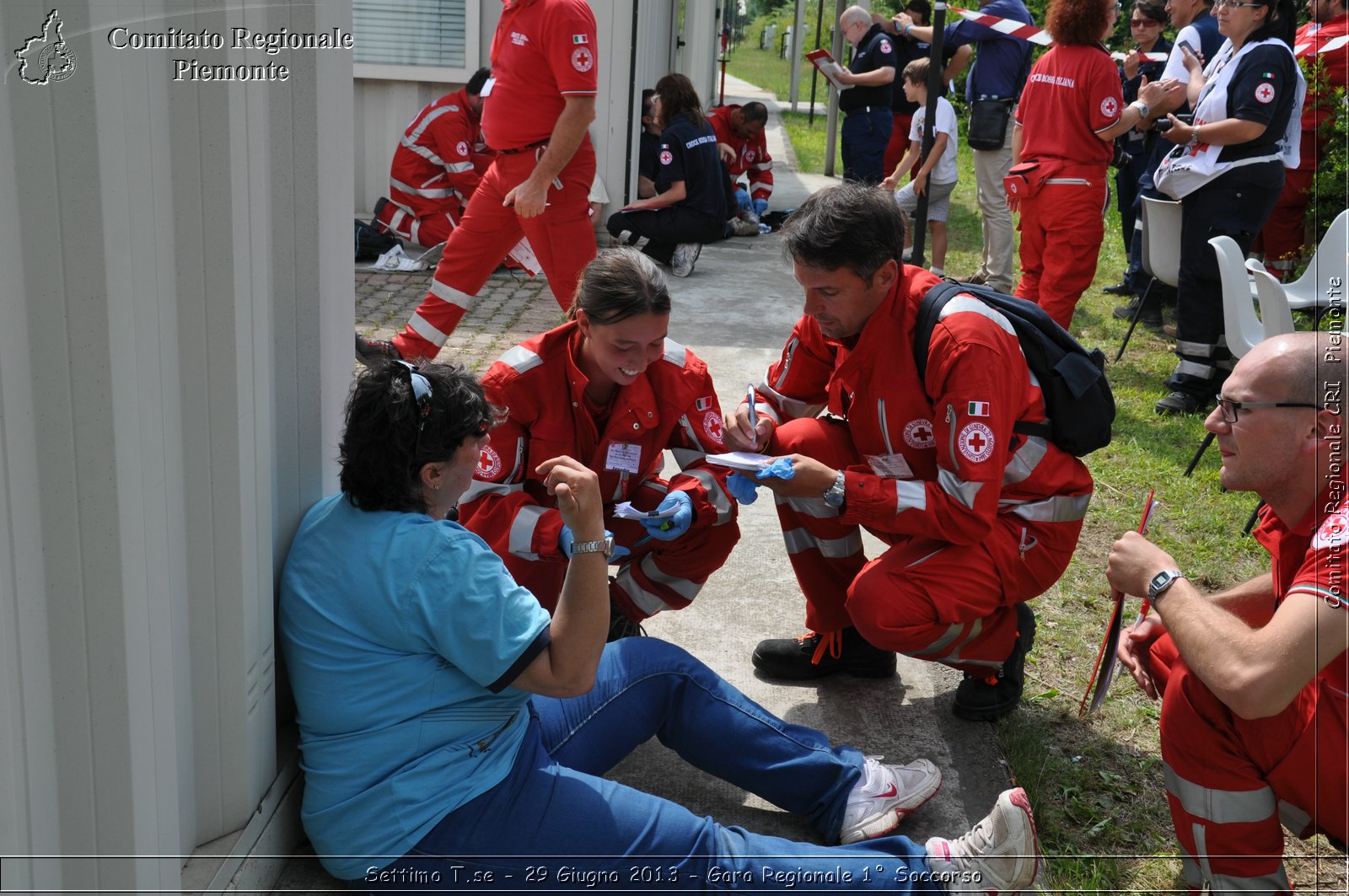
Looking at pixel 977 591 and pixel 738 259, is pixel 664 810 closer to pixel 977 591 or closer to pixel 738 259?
pixel 977 591

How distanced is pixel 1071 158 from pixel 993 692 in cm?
412

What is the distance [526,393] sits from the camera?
3076 millimetres

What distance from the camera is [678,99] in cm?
863

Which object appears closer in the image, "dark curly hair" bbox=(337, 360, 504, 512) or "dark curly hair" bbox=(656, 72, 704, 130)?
"dark curly hair" bbox=(337, 360, 504, 512)

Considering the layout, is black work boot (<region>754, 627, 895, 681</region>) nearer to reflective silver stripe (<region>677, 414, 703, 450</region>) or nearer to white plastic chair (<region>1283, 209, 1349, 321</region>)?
reflective silver stripe (<region>677, 414, 703, 450</region>)

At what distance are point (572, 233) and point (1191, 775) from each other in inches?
148

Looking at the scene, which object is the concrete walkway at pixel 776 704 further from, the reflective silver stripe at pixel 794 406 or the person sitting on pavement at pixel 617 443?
the reflective silver stripe at pixel 794 406

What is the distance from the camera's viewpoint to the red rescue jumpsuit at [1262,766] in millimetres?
2213

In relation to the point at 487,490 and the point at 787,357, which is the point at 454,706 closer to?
the point at 487,490

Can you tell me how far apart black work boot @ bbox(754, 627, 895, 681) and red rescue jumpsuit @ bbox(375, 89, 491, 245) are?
5699mm

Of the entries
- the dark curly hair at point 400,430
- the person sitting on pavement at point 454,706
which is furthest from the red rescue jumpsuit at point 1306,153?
the dark curly hair at point 400,430

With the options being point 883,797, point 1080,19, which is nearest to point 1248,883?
point 883,797

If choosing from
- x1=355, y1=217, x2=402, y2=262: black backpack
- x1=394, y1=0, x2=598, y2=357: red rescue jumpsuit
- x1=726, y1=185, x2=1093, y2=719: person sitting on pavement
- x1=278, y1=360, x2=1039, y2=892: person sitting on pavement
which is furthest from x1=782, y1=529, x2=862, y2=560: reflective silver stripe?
x1=355, y1=217, x2=402, y2=262: black backpack

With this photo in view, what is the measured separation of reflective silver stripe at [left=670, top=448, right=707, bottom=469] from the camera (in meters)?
3.37
